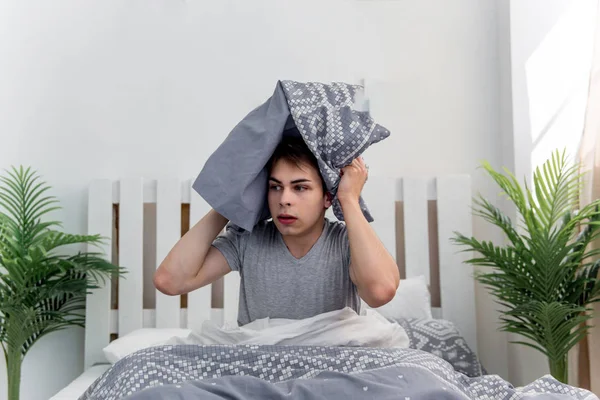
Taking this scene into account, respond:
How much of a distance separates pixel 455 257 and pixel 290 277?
1.45m

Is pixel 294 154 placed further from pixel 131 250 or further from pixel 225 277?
pixel 131 250

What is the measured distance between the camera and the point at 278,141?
5.20 ft

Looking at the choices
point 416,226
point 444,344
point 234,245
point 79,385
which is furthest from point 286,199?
point 416,226

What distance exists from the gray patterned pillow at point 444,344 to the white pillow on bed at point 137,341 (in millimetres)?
864

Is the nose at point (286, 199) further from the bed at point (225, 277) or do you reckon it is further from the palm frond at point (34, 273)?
the palm frond at point (34, 273)

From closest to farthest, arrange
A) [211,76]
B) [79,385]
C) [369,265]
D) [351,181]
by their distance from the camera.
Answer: [369,265] → [351,181] → [79,385] → [211,76]

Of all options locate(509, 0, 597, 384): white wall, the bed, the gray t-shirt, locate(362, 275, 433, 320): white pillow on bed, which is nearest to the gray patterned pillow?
the bed

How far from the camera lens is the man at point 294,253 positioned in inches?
61.8

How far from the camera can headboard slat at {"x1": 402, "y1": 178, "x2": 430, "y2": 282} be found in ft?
9.53

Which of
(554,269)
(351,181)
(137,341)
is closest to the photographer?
(351,181)

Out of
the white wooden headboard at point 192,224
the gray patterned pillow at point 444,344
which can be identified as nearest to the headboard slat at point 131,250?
the white wooden headboard at point 192,224

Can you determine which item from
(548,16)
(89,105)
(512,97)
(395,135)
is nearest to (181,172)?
(89,105)

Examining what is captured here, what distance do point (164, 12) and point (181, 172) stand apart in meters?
0.76

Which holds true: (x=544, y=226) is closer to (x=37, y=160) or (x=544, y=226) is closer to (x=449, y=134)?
(x=449, y=134)
